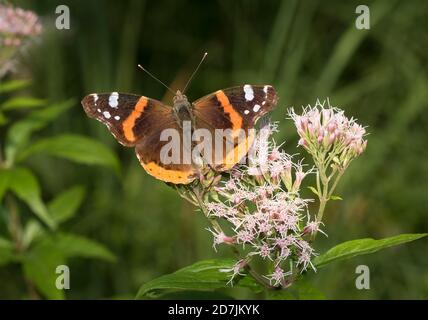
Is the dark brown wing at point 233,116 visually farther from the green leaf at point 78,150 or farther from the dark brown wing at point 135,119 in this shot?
the green leaf at point 78,150

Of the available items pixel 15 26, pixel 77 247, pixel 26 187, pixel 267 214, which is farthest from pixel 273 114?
pixel 267 214

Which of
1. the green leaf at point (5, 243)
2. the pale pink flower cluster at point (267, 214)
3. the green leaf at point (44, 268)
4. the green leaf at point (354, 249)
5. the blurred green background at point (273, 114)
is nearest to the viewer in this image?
the green leaf at point (354, 249)

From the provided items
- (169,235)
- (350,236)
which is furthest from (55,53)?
(350,236)

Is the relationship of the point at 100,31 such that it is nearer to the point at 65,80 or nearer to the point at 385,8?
the point at 65,80

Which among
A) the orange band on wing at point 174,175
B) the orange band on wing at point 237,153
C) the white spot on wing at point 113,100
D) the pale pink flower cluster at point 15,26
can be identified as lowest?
the orange band on wing at point 174,175

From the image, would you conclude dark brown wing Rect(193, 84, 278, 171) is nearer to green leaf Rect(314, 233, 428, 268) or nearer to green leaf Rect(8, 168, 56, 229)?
green leaf Rect(314, 233, 428, 268)

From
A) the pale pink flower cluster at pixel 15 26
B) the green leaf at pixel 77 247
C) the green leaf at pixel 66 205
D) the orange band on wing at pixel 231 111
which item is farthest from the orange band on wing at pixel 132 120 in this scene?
the pale pink flower cluster at pixel 15 26

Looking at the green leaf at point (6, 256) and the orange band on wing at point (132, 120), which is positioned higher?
the orange band on wing at point (132, 120)
